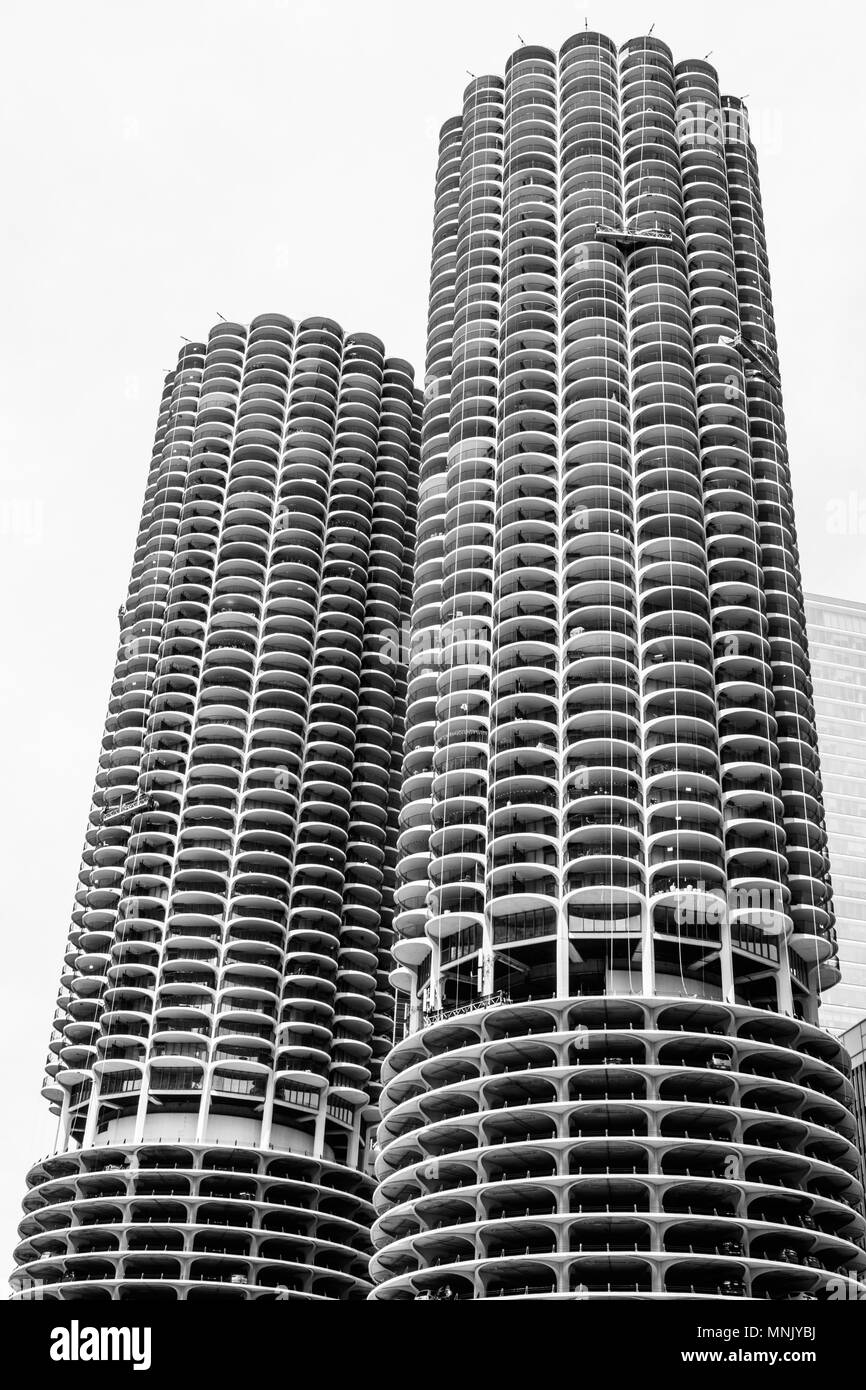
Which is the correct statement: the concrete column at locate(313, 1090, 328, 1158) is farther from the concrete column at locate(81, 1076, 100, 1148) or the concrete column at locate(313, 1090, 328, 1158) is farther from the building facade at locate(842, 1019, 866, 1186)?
the building facade at locate(842, 1019, 866, 1186)

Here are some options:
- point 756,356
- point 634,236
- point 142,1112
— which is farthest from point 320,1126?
point 634,236

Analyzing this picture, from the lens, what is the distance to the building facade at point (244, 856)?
359ft

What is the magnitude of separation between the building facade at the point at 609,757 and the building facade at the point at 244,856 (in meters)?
18.1

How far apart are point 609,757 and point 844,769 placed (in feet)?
286

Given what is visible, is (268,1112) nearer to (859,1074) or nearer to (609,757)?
(609,757)

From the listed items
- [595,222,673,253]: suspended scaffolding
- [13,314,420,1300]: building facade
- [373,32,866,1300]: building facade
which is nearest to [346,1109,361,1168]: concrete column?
[13,314,420,1300]: building facade

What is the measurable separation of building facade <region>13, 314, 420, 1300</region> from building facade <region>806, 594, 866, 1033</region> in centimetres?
5444

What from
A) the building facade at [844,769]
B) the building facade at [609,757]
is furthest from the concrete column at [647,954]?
the building facade at [844,769]

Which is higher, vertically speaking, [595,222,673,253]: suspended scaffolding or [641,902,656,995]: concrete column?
[595,222,673,253]: suspended scaffolding

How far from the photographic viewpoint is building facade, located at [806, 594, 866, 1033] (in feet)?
514

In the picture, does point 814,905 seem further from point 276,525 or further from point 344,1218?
point 276,525

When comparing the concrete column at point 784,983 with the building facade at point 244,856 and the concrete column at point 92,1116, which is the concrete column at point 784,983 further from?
the concrete column at point 92,1116

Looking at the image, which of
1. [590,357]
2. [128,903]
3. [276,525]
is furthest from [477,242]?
[128,903]

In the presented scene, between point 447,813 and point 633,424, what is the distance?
3213cm
